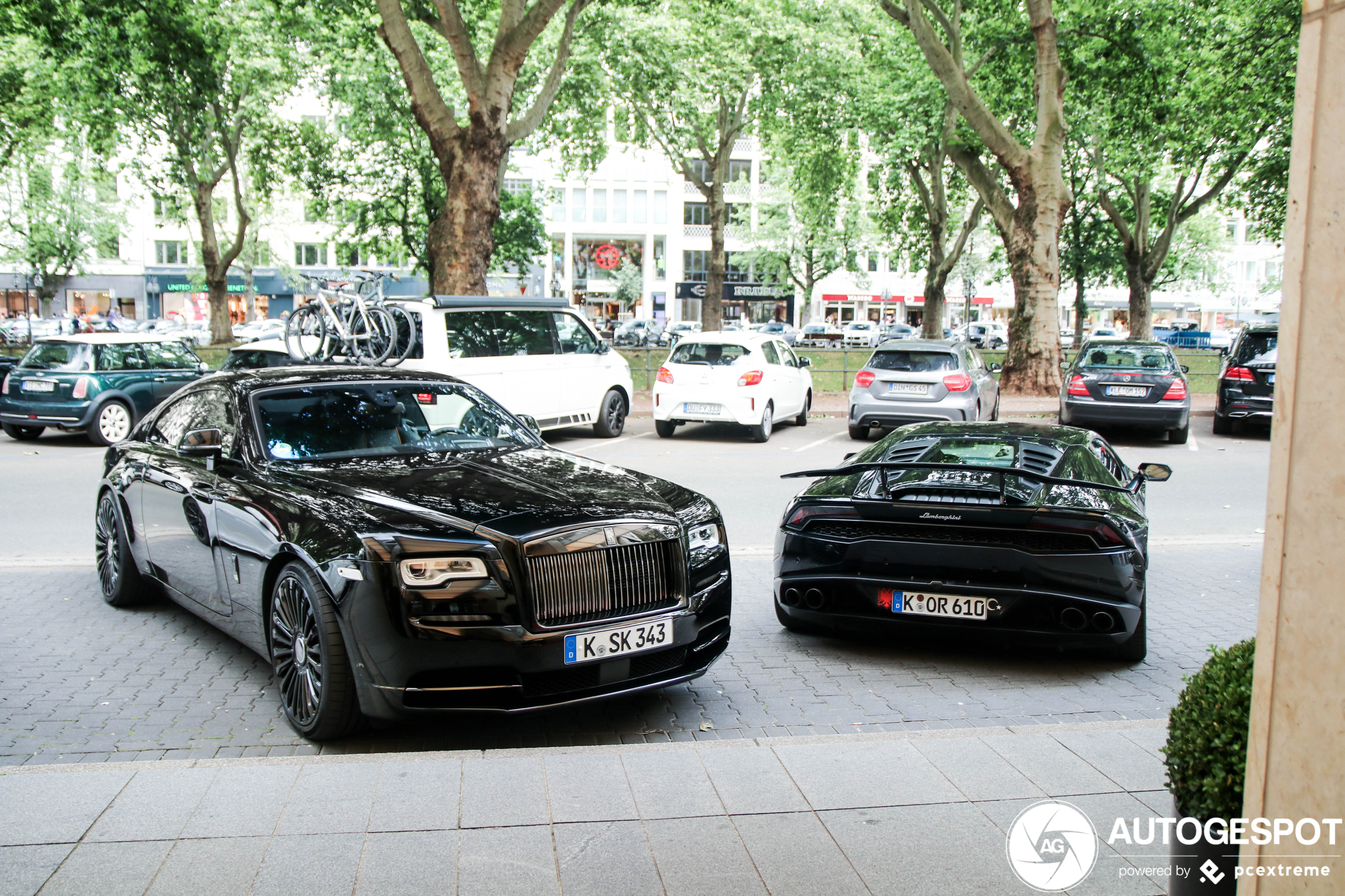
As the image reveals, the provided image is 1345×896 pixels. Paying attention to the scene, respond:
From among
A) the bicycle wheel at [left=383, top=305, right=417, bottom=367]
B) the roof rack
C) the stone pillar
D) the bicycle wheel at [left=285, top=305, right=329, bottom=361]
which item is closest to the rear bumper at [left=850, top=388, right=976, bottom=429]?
the roof rack

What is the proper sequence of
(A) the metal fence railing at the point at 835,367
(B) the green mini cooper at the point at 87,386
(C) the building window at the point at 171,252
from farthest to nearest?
(C) the building window at the point at 171,252 < (A) the metal fence railing at the point at 835,367 < (B) the green mini cooper at the point at 87,386

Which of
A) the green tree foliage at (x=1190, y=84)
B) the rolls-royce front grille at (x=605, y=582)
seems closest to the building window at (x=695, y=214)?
the green tree foliage at (x=1190, y=84)

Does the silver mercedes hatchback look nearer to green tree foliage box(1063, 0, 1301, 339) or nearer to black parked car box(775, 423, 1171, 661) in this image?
green tree foliage box(1063, 0, 1301, 339)

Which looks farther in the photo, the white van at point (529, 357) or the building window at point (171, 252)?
the building window at point (171, 252)

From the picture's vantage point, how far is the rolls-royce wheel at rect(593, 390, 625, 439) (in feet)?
55.8

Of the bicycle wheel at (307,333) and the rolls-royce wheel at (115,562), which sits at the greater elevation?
the bicycle wheel at (307,333)

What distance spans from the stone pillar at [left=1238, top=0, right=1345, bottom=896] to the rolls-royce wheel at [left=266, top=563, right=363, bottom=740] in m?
3.28

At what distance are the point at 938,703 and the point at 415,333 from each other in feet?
35.8

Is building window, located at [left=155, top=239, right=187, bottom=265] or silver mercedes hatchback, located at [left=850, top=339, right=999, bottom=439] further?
building window, located at [left=155, top=239, right=187, bottom=265]

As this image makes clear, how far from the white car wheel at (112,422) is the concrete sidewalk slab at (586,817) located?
1338 cm

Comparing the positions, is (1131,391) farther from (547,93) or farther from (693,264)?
(693,264)

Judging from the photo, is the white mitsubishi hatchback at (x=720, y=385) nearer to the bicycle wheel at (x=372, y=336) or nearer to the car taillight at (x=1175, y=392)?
the bicycle wheel at (x=372, y=336)

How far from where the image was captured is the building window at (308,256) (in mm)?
72375

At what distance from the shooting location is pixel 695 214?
78125 millimetres
